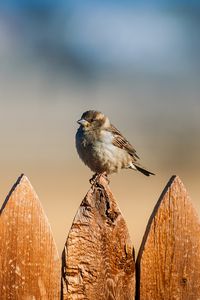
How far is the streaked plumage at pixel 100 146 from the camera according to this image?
21.7ft

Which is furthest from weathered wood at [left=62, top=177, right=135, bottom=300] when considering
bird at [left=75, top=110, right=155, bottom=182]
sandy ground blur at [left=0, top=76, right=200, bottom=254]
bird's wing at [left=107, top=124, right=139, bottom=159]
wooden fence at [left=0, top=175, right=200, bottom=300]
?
sandy ground blur at [left=0, top=76, right=200, bottom=254]

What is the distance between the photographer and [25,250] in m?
3.20

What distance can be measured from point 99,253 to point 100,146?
355cm

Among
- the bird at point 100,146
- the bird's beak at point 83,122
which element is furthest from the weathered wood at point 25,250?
the bird's beak at point 83,122

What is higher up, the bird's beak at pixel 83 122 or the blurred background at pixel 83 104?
the blurred background at pixel 83 104

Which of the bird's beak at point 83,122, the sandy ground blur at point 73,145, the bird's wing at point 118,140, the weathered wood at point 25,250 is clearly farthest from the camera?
the sandy ground blur at point 73,145

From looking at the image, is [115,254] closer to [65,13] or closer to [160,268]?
[160,268]

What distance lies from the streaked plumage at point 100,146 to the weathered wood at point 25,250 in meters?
3.34

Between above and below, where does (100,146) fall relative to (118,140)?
below

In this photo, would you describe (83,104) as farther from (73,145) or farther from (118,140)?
(118,140)

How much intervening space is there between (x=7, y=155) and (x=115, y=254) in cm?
1366

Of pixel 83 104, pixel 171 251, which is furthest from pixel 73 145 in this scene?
pixel 171 251

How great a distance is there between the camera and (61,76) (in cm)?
2527

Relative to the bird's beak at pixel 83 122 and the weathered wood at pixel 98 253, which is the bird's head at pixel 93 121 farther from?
the weathered wood at pixel 98 253
